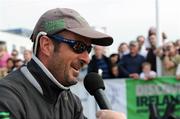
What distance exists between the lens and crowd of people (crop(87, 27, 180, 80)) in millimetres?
9875

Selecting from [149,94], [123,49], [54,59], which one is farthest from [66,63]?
[123,49]

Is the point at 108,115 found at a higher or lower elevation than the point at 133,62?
higher

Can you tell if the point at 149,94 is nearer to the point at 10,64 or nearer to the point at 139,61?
the point at 139,61

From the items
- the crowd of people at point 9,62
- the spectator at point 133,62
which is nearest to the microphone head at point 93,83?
the spectator at point 133,62

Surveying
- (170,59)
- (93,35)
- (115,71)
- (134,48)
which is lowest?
(115,71)

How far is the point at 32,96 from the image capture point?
2.41 meters

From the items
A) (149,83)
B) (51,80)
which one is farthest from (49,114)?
(149,83)

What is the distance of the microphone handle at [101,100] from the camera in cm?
257

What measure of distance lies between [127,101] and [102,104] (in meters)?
7.82

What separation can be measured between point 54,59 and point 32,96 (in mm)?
216

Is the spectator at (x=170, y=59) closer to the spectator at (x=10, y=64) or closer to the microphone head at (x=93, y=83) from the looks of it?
the spectator at (x=10, y=64)

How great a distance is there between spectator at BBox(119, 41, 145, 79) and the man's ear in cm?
765

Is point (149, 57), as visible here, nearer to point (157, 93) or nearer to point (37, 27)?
point (157, 93)

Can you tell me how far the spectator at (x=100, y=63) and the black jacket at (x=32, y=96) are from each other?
26.1 feet
